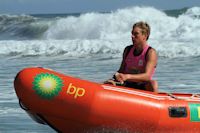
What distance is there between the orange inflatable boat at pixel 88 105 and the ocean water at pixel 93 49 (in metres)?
1.26

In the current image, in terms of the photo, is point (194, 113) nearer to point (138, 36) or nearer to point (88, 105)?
point (138, 36)

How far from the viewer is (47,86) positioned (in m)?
4.92

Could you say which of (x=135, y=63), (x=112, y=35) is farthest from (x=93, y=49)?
(x=135, y=63)

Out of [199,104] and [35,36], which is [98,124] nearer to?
[199,104]

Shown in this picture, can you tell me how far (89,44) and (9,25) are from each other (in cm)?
1609

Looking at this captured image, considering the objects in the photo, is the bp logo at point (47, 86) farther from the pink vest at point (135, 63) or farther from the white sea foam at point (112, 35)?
the white sea foam at point (112, 35)

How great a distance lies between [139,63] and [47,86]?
3.04 feet

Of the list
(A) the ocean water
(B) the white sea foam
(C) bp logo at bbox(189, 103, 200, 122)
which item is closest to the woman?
(C) bp logo at bbox(189, 103, 200, 122)

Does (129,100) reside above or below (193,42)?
above

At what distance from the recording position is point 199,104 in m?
5.22

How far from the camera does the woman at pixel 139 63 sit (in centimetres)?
520

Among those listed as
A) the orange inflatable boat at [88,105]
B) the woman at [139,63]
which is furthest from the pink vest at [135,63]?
the orange inflatable boat at [88,105]

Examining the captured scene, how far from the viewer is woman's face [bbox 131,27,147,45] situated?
17.0 ft

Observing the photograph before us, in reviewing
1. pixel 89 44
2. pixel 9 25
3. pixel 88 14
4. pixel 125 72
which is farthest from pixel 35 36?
pixel 125 72
